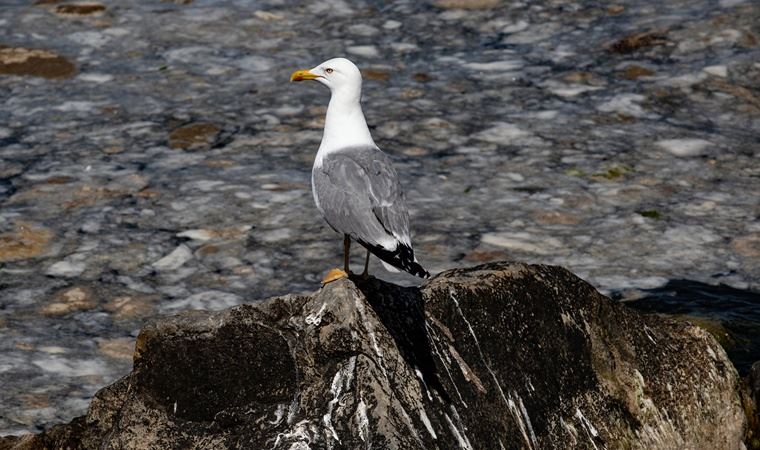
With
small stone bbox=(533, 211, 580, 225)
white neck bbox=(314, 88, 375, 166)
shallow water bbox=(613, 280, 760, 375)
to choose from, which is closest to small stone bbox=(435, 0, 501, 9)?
small stone bbox=(533, 211, 580, 225)

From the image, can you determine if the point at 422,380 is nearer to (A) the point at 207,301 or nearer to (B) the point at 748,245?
(A) the point at 207,301

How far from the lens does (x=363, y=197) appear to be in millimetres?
4500

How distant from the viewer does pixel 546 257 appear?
655 centimetres

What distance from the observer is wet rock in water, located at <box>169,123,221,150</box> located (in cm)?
823

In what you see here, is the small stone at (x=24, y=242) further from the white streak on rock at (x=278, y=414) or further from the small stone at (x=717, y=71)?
the small stone at (x=717, y=71)

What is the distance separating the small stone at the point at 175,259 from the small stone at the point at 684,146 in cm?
352

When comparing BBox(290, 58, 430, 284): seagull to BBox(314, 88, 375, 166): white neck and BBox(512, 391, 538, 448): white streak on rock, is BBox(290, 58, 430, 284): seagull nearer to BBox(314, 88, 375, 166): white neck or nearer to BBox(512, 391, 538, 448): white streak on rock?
BBox(314, 88, 375, 166): white neck

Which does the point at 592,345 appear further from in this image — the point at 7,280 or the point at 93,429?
the point at 7,280

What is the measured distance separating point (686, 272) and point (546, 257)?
2.54 ft

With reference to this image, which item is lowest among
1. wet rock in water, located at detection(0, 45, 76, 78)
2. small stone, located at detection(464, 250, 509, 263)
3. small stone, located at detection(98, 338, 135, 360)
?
small stone, located at detection(464, 250, 509, 263)

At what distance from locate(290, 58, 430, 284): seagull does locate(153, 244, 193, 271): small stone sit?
1737 mm

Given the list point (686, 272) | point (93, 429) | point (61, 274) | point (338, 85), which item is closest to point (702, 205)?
point (686, 272)

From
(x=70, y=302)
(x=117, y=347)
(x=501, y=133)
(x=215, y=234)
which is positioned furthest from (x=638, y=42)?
(x=117, y=347)

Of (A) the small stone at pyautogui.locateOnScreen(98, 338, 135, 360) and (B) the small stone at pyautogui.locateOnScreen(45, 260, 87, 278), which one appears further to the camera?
(B) the small stone at pyautogui.locateOnScreen(45, 260, 87, 278)
